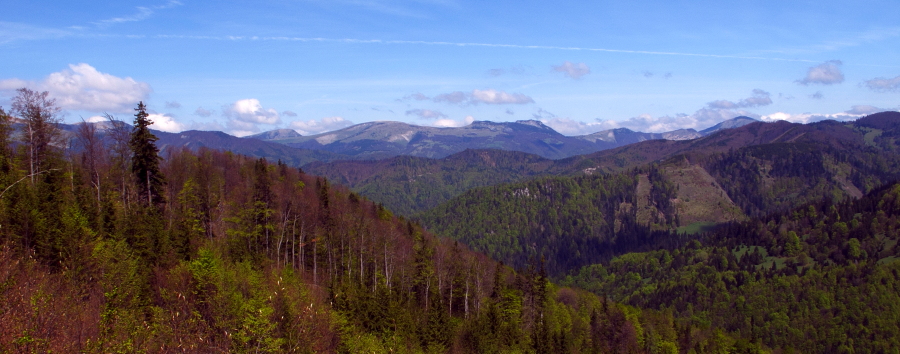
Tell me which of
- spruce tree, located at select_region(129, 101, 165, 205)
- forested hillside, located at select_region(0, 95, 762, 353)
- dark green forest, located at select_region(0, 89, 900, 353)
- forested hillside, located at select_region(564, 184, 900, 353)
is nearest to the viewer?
forested hillside, located at select_region(0, 95, 762, 353)

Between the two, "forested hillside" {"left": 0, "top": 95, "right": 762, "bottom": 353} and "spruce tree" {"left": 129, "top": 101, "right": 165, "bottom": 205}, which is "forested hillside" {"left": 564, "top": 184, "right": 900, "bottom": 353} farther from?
"spruce tree" {"left": 129, "top": 101, "right": 165, "bottom": 205}

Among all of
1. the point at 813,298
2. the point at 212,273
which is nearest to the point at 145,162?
the point at 212,273

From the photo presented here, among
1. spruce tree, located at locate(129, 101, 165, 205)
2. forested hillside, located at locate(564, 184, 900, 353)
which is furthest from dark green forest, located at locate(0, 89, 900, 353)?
forested hillside, located at locate(564, 184, 900, 353)

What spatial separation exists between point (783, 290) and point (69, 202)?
203m

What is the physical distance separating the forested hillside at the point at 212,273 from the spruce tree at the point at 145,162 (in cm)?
17

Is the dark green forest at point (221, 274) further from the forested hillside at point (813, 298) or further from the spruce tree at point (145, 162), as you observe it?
the forested hillside at point (813, 298)

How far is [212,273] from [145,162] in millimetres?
22040

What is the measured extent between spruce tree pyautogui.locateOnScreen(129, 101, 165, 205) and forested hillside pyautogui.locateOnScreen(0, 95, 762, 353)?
6.6 inches

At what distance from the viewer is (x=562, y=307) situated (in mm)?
95875

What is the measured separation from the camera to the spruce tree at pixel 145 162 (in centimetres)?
4978

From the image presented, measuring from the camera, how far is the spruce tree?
163ft

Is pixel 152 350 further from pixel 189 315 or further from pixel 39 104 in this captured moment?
pixel 39 104

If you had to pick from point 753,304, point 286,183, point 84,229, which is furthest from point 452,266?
point 753,304

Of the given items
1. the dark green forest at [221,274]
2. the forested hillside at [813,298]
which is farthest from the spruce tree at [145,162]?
the forested hillside at [813,298]
